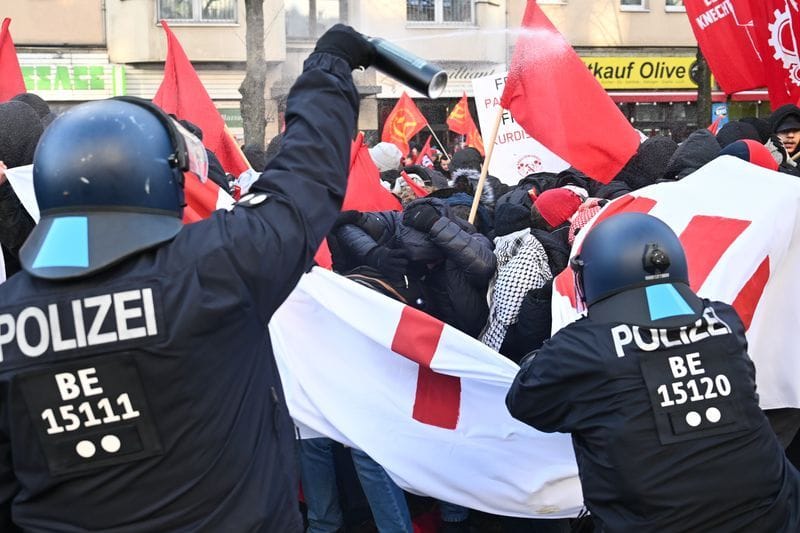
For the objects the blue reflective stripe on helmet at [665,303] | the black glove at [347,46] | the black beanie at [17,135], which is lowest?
the blue reflective stripe on helmet at [665,303]

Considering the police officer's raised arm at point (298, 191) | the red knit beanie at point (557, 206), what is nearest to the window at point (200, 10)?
the red knit beanie at point (557, 206)

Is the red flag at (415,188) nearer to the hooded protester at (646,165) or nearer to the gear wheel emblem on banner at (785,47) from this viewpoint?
the hooded protester at (646,165)

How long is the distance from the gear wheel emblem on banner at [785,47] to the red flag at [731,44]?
0.32 metres

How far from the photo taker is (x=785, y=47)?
21.5ft

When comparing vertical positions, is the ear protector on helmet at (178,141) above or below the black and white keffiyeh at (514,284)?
above

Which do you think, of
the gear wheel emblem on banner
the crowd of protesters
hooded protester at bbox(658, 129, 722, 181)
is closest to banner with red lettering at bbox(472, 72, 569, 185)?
the gear wheel emblem on banner

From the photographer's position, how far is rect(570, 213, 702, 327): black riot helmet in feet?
8.63

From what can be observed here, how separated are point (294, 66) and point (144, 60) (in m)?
3.39

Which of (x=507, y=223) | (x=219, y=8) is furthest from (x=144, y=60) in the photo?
(x=507, y=223)

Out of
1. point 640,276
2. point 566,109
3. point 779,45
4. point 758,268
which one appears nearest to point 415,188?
point 566,109

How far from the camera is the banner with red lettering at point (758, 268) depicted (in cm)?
374

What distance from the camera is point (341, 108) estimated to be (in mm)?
2164

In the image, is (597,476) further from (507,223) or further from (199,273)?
(507,223)

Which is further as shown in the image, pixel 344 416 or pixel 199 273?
pixel 344 416
